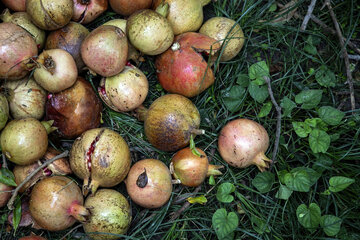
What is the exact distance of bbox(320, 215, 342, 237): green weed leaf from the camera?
2.86m

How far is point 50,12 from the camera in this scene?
9.58ft

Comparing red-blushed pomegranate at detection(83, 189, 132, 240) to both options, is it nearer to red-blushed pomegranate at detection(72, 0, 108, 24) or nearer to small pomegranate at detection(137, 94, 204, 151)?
small pomegranate at detection(137, 94, 204, 151)

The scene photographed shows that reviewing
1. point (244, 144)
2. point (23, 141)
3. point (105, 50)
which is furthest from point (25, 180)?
point (244, 144)

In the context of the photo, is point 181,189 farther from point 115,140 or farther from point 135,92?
point 135,92

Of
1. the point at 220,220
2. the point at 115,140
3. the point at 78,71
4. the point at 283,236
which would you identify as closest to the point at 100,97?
the point at 78,71

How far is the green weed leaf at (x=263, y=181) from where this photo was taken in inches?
125

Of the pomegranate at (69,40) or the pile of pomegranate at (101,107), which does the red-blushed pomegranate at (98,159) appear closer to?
the pile of pomegranate at (101,107)

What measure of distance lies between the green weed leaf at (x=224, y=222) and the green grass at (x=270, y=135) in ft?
0.59

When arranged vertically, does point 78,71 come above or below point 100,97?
above

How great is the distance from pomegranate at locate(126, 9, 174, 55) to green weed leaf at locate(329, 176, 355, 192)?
1.97m

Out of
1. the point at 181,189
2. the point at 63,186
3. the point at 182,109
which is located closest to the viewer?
the point at 63,186

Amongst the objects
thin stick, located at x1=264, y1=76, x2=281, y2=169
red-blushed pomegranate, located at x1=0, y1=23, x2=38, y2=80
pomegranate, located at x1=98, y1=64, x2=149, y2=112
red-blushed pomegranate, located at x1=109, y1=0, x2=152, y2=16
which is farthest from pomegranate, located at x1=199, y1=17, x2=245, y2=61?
red-blushed pomegranate, located at x1=0, y1=23, x2=38, y2=80

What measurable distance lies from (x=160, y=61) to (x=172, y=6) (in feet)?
1.77

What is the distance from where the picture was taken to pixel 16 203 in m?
2.97
